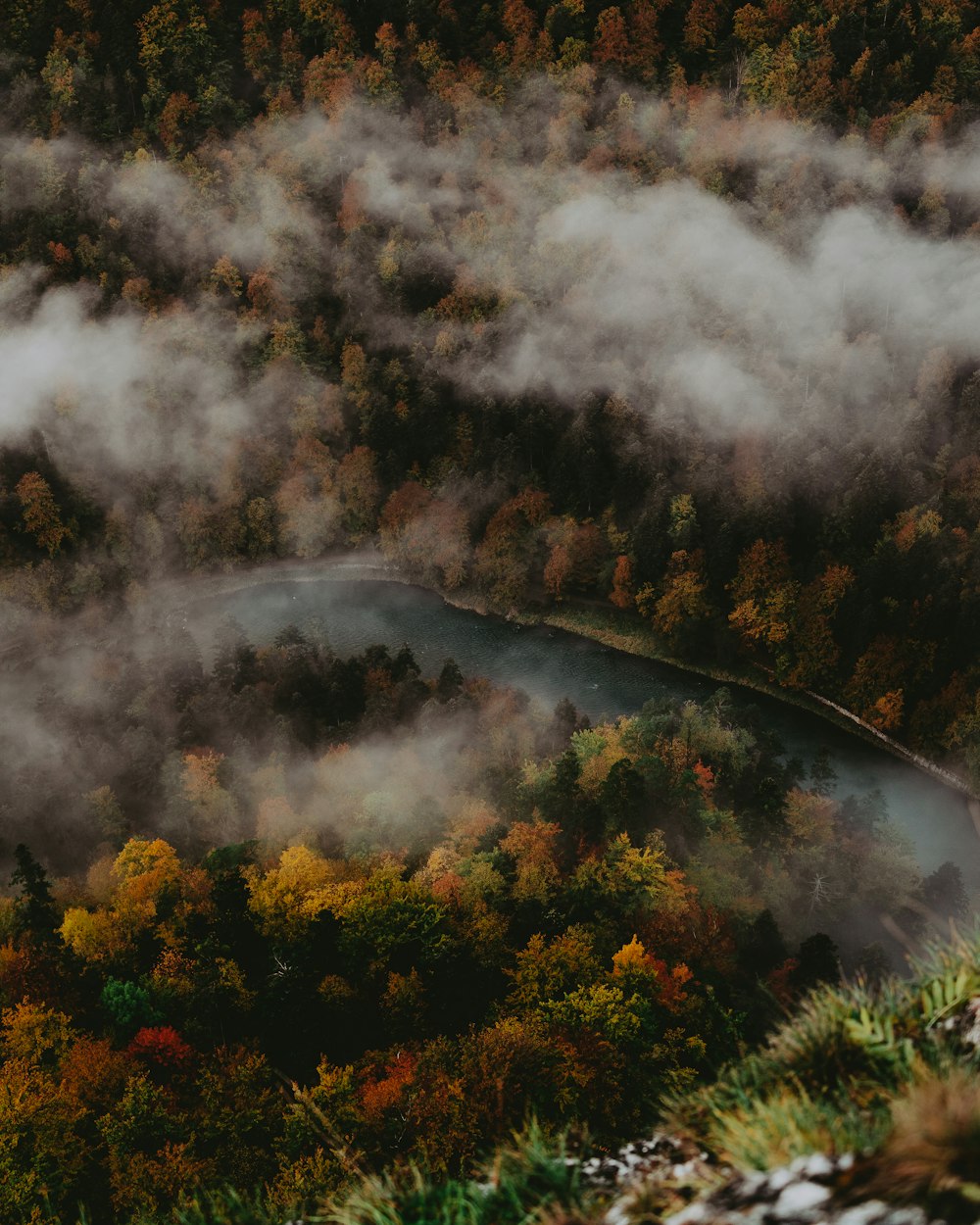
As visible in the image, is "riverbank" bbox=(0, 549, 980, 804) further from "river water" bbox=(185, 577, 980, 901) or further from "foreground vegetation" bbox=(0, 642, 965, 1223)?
"foreground vegetation" bbox=(0, 642, 965, 1223)

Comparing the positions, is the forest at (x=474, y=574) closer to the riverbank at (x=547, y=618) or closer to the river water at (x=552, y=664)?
the riverbank at (x=547, y=618)

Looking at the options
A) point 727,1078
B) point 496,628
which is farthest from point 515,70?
point 727,1078

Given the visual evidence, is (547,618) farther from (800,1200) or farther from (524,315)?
(800,1200)

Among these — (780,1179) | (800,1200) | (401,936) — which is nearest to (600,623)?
(401,936)

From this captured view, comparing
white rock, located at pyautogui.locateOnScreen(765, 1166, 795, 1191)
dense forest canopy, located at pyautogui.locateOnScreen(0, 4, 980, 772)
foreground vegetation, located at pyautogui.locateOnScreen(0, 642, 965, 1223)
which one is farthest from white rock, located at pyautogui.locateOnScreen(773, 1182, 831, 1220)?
dense forest canopy, located at pyautogui.locateOnScreen(0, 4, 980, 772)

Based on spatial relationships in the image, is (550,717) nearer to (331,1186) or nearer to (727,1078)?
(331,1186)

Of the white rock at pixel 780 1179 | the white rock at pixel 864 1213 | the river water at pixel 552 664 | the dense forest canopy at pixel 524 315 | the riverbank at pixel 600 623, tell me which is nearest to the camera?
the white rock at pixel 864 1213

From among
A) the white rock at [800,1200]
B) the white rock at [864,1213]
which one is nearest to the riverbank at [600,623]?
the white rock at [800,1200]
